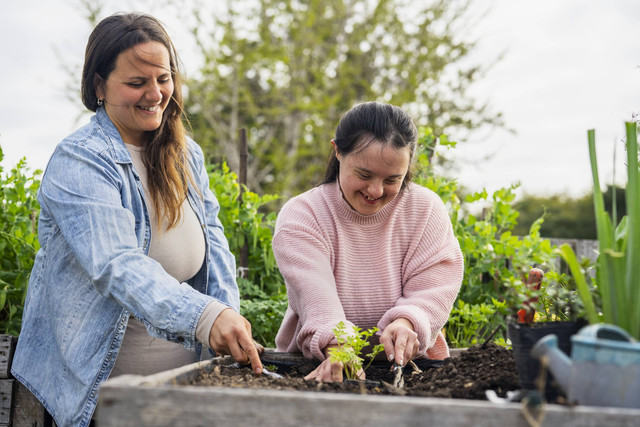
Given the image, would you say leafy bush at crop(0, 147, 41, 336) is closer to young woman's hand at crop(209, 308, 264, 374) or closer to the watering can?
young woman's hand at crop(209, 308, 264, 374)

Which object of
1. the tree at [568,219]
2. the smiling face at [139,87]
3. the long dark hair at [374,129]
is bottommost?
the tree at [568,219]

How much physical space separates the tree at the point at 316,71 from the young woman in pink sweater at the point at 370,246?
389 inches

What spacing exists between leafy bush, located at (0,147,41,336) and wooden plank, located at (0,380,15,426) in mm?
470

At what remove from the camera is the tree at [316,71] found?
12.2 metres

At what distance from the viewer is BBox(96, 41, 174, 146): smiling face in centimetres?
195

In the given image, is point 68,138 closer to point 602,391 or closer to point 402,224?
point 402,224

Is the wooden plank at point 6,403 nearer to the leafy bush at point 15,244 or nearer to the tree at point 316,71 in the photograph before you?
the leafy bush at point 15,244

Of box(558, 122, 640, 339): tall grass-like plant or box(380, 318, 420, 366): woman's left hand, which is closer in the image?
box(558, 122, 640, 339): tall grass-like plant

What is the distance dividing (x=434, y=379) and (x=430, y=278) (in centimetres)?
57

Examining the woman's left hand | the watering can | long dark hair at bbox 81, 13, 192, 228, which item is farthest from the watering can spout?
long dark hair at bbox 81, 13, 192, 228

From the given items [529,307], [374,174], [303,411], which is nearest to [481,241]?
[374,174]

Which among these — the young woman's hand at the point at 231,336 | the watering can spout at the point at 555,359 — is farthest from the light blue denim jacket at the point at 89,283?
the watering can spout at the point at 555,359

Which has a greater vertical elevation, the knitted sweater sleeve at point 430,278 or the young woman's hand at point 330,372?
the knitted sweater sleeve at point 430,278

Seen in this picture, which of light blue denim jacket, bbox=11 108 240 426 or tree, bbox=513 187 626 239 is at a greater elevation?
light blue denim jacket, bbox=11 108 240 426
